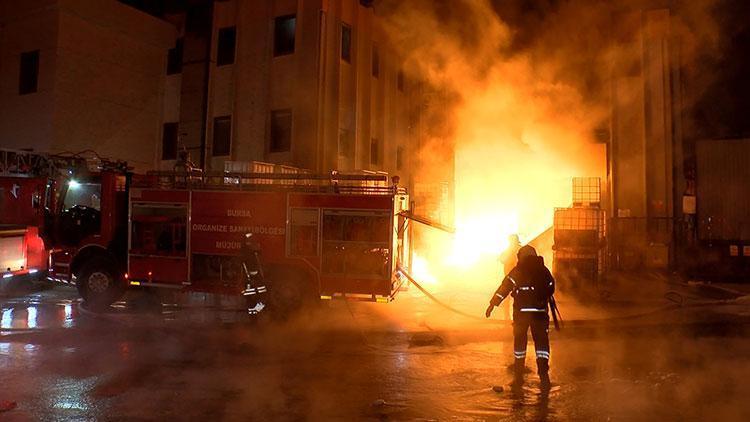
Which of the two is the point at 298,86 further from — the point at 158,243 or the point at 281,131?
the point at 158,243

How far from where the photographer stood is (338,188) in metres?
8.55

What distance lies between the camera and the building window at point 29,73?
1530cm

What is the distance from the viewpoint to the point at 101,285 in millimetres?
9289

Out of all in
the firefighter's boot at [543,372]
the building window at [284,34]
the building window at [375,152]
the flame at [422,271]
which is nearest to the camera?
the firefighter's boot at [543,372]

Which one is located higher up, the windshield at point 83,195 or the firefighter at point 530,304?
the windshield at point 83,195

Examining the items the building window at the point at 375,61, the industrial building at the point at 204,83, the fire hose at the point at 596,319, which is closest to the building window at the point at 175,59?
the industrial building at the point at 204,83

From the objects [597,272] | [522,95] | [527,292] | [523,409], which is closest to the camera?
[523,409]

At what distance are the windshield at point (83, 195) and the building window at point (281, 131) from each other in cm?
601

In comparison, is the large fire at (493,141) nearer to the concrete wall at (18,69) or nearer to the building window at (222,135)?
the building window at (222,135)

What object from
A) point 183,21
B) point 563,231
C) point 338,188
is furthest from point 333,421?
point 183,21

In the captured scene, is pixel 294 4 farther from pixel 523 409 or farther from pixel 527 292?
pixel 523 409

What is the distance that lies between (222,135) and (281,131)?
6.87 ft

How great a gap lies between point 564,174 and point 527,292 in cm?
1134

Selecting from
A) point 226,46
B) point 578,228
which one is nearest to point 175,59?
point 226,46
